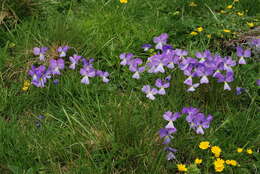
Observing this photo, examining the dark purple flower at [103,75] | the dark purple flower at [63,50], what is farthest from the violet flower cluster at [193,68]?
the dark purple flower at [63,50]

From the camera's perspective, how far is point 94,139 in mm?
2377

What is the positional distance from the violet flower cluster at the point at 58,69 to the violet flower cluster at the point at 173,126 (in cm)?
73

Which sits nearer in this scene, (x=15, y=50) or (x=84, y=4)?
(x=15, y=50)

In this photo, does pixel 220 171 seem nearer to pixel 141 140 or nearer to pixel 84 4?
pixel 141 140

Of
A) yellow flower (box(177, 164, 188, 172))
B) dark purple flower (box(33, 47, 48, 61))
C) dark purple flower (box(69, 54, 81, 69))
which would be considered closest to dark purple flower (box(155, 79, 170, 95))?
yellow flower (box(177, 164, 188, 172))

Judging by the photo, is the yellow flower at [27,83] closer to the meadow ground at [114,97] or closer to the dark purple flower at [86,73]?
the meadow ground at [114,97]

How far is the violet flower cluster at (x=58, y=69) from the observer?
280 centimetres

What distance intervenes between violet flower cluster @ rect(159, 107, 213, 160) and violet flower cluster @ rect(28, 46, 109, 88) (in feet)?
2.40

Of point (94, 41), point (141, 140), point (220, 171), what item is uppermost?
point (94, 41)

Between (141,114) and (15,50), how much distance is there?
1.40 m

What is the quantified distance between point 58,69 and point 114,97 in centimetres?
46

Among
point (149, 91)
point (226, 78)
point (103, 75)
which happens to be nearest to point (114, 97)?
point (103, 75)

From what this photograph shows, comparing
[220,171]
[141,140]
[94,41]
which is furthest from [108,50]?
[220,171]

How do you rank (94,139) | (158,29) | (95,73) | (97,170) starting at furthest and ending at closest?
(158,29) < (95,73) < (94,139) < (97,170)
